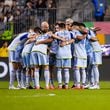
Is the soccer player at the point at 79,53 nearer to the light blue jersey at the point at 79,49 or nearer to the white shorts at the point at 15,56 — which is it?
the light blue jersey at the point at 79,49

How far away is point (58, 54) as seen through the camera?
19094mm

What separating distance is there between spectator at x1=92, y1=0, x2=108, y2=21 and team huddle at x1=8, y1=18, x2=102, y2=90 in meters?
7.72

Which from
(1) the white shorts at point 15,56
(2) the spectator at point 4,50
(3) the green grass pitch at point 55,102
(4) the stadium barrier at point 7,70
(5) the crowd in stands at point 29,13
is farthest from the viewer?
(5) the crowd in stands at point 29,13

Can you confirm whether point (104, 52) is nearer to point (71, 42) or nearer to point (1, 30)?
point (1, 30)

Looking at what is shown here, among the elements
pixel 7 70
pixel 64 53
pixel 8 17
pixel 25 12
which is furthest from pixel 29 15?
pixel 64 53

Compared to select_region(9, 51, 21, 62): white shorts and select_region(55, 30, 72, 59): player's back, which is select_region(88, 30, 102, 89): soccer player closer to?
select_region(55, 30, 72, 59): player's back

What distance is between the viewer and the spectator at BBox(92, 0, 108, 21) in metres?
27.5

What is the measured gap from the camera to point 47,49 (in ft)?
63.3

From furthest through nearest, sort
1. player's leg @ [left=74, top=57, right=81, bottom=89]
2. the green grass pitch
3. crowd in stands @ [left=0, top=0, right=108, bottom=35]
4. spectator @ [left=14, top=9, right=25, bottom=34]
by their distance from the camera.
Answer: crowd in stands @ [left=0, top=0, right=108, bottom=35], spectator @ [left=14, top=9, right=25, bottom=34], player's leg @ [left=74, top=57, right=81, bottom=89], the green grass pitch

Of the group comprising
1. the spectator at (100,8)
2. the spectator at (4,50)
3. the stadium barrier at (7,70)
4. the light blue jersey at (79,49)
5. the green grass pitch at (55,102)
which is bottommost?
the stadium barrier at (7,70)

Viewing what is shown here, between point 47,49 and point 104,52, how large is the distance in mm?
7740

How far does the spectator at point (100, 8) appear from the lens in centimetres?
2753

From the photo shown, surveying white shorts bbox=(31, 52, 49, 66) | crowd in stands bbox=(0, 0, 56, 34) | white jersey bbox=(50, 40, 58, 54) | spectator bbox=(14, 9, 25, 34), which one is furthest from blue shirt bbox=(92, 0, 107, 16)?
white shorts bbox=(31, 52, 49, 66)

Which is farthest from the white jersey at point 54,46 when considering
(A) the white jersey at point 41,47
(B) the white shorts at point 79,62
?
(B) the white shorts at point 79,62
